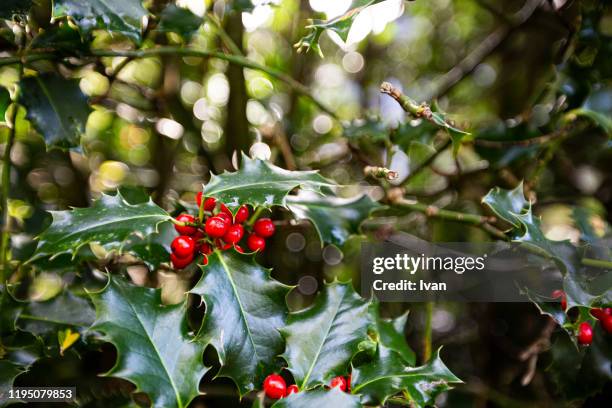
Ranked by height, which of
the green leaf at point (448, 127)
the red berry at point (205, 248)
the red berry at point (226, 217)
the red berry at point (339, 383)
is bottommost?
the red berry at point (339, 383)

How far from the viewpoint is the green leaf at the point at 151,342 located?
31.5 inches

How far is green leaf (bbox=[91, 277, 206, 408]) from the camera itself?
2.62 feet

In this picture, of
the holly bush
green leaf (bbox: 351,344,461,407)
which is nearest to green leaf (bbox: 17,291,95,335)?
the holly bush

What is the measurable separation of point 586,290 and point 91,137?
73.4 inches

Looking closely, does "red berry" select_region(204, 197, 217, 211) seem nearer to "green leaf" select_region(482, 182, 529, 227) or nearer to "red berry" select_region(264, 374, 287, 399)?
"red berry" select_region(264, 374, 287, 399)

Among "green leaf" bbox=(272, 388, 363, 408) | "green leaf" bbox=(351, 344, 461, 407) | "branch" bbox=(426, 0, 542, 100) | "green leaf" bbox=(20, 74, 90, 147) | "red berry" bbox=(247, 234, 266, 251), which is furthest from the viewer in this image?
"branch" bbox=(426, 0, 542, 100)

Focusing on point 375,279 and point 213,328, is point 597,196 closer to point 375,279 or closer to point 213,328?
point 375,279

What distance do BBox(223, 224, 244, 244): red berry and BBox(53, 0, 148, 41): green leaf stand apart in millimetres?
440

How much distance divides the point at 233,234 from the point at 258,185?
117 mm

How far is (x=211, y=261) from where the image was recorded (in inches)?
35.4

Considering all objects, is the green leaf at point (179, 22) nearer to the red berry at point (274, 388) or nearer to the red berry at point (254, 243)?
the red berry at point (254, 243)

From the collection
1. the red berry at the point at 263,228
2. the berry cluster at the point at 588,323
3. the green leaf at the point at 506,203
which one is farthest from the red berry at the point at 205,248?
the berry cluster at the point at 588,323

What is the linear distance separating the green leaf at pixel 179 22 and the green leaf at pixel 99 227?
0.54m

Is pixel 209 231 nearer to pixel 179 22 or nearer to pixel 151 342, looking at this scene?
pixel 151 342
